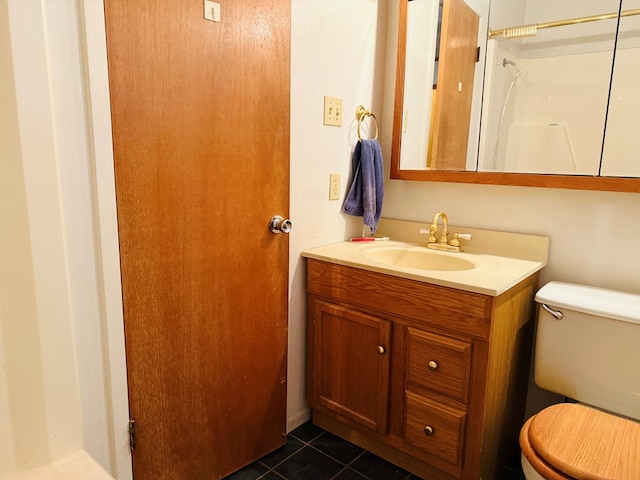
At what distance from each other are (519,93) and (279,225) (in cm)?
107

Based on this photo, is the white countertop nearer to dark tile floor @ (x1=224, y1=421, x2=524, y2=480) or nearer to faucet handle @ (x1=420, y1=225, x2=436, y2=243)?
faucet handle @ (x1=420, y1=225, x2=436, y2=243)

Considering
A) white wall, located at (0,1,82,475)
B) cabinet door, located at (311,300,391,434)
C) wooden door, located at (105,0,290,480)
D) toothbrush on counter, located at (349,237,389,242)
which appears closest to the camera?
white wall, located at (0,1,82,475)

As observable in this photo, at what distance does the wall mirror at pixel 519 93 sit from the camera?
5.06 feet

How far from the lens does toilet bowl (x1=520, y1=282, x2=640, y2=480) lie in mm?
1122

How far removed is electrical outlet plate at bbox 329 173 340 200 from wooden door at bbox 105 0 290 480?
28cm

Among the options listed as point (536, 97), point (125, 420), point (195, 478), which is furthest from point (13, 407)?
point (536, 97)

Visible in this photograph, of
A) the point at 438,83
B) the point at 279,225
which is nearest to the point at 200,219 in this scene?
the point at 279,225

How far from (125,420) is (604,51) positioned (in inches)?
78.0

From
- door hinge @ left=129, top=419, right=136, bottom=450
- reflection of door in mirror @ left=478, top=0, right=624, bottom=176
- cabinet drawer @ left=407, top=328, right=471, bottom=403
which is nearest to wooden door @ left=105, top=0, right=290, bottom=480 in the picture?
door hinge @ left=129, top=419, right=136, bottom=450

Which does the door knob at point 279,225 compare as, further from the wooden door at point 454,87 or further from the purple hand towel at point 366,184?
the wooden door at point 454,87

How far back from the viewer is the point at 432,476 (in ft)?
5.34

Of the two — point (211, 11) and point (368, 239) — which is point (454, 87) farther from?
point (211, 11)

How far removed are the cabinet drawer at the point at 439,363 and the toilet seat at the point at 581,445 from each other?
24 cm

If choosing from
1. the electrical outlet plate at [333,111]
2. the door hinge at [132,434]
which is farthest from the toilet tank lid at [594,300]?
the door hinge at [132,434]
